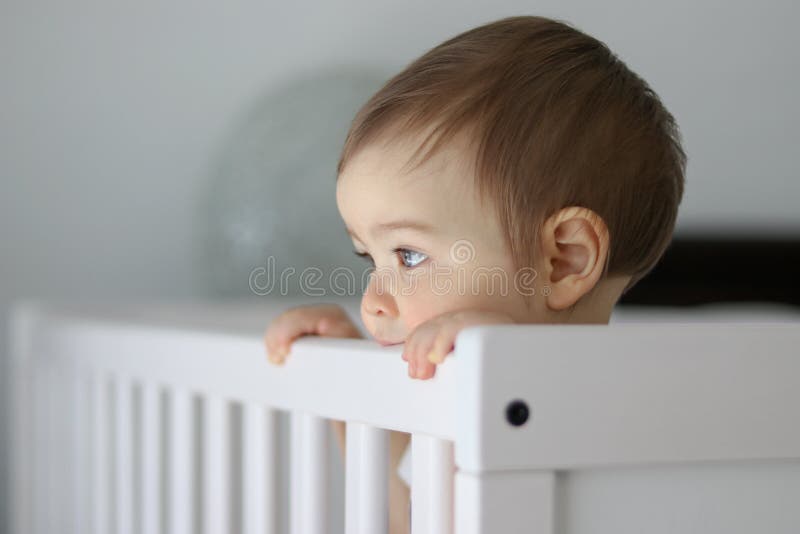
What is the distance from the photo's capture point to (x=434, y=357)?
55 centimetres

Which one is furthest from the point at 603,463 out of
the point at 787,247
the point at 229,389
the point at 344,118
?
the point at 787,247

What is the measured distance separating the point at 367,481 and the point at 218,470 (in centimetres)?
24

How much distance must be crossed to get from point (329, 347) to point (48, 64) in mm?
1305

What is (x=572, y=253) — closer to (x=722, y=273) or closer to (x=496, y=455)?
(x=496, y=455)

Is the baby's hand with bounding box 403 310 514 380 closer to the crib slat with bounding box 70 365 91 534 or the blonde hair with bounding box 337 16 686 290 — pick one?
the blonde hair with bounding box 337 16 686 290

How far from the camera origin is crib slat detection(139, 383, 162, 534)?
94 centimetres

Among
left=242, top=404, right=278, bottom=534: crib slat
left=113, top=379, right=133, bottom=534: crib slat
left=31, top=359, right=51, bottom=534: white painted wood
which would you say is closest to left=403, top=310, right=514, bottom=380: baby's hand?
left=242, top=404, right=278, bottom=534: crib slat

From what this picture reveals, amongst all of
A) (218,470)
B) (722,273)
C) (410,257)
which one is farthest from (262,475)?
(722,273)

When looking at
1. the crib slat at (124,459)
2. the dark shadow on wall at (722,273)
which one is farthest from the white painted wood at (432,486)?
the dark shadow on wall at (722,273)

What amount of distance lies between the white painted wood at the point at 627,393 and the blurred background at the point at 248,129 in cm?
130

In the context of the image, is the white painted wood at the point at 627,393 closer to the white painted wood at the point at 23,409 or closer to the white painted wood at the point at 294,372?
the white painted wood at the point at 294,372

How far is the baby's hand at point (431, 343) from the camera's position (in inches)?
21.8

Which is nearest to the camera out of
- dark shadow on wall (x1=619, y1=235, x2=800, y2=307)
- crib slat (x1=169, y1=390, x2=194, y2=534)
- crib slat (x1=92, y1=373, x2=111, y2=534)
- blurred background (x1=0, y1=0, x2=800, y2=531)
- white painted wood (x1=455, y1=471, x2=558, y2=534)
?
white painted wood (x1=455, y1=471, x2=558, y2=534)

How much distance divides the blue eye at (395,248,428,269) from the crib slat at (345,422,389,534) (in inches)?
5.2
